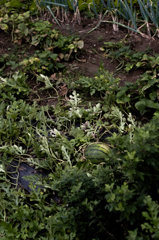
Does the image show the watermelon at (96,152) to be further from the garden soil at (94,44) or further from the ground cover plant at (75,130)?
the garden soil at (94,44)

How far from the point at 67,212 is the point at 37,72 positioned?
101 inches

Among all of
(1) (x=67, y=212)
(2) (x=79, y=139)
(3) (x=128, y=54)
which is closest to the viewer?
(1) (x=67, y=212)

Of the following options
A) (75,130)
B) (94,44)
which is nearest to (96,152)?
(75,130)

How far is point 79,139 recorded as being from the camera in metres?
2.86

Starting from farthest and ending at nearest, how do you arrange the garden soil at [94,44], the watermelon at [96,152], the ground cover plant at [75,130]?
the garden soil at [94,44]
the watermelon at [96,152]
the ground cover plant at [75,130]

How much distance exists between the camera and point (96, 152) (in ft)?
8.43

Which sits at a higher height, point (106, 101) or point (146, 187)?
point (146, 187)

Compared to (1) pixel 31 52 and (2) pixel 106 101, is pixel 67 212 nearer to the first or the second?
(2) pixel 106 101

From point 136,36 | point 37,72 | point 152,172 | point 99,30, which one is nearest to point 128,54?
point 136,36

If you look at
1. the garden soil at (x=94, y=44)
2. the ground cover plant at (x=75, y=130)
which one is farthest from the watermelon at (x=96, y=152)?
the garden soil at (x=94, y=44)

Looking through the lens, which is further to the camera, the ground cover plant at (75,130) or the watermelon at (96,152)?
the watermelon at (96,152)

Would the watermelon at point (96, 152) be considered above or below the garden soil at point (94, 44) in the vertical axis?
below

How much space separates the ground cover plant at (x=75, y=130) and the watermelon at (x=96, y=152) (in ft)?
0.15

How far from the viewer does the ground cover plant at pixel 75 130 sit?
5.60 feet
